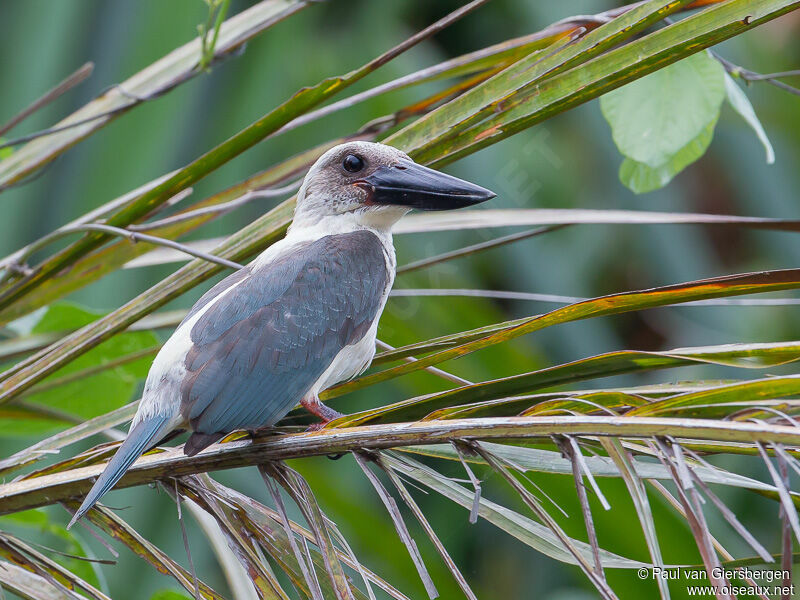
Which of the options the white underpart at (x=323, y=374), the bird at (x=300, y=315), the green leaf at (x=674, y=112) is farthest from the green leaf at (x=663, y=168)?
the white underpart at (x=323, y=374)

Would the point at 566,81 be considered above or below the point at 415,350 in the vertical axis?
above

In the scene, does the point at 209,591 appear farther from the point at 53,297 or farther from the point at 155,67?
the point at 155,67

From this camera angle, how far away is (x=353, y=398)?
4.29 m

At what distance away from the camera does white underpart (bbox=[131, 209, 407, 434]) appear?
1.58 m

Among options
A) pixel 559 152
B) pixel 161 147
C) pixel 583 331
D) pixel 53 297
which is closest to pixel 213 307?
pixel 53 297

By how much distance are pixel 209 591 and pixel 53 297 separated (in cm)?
85

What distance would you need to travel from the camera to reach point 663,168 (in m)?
1.74

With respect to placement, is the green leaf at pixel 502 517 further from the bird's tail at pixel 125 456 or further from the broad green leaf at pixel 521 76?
the broad green leaf at pixel 521 76

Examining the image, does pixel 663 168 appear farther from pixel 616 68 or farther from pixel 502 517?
pixel 502 517

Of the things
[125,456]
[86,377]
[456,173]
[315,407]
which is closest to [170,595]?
[125,456]

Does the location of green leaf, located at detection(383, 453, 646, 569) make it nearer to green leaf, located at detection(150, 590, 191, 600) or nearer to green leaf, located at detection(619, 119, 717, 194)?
green leaf, located at detection(150, 590, 191, 600)

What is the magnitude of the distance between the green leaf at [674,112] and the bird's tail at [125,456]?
0.96 m

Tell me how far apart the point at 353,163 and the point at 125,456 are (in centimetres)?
100

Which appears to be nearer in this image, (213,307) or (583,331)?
(213,307)
